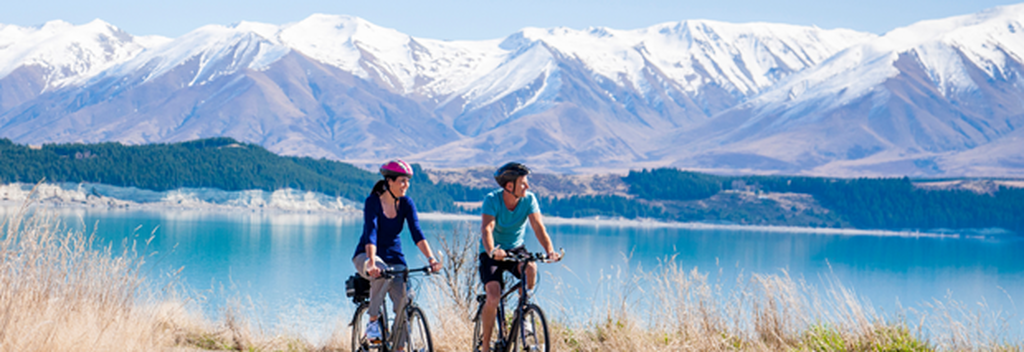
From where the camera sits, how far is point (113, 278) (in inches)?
414

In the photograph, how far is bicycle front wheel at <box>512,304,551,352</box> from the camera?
839 centimetres

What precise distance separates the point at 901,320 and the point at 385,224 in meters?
6.24

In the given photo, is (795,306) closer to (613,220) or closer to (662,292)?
→ (662,292)

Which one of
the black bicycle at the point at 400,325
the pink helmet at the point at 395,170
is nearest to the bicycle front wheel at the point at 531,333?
the black bicycle at the point at 400,325

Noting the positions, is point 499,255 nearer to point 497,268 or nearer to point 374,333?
point 497,268

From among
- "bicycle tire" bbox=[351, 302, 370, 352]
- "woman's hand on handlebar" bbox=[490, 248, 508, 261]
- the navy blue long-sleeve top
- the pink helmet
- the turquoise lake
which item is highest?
the pink helmet

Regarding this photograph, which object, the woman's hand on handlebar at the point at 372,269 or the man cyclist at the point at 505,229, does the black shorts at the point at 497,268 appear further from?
the woman's hand on handlebar at the point at 372,269

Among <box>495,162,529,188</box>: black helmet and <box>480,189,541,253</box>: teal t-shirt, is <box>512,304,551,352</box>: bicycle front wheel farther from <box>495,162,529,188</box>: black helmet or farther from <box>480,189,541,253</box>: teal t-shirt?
<box>495,162,529,188</box>: black helmet

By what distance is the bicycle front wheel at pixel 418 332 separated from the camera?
812cm

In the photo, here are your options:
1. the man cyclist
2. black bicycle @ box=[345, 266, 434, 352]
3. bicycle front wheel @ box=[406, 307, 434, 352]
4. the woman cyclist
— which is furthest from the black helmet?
bicycle front wheel @ box=[406, 307, 434, 352]

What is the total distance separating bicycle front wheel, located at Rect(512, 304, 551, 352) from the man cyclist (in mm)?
270

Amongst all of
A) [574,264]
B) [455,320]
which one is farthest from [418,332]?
[574,264]

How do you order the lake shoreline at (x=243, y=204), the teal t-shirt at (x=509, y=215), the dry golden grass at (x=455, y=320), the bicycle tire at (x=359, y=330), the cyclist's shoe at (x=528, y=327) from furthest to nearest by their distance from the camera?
the lake shoreline at (x=243, y=204) < the dry golden grass at (x=455, y=320) < the bicycle tire at (x=359, y=330) < the teal t-shirt at (x=509, y=215) < the cyclist's shoe at (x=528, y=327)

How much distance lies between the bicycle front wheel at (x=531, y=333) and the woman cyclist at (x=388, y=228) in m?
1.05
